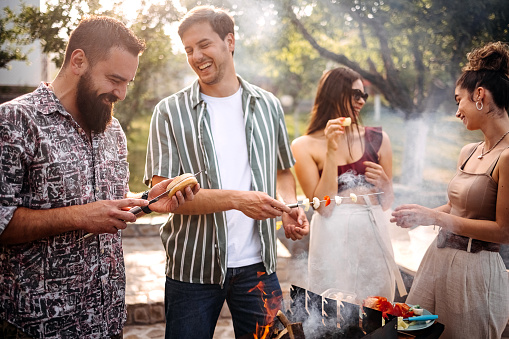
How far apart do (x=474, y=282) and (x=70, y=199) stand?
7.80ft

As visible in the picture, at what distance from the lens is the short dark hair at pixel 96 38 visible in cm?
217

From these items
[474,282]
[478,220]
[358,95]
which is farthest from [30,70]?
[474,282]

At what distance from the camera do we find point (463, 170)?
2.75m

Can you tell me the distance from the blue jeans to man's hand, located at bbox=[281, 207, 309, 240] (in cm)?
30

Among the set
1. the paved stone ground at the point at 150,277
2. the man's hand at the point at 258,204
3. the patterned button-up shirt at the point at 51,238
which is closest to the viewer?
the patterned button-up shirt at the point at 51,238

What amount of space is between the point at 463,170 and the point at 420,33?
2747 mm

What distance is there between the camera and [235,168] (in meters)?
2.66

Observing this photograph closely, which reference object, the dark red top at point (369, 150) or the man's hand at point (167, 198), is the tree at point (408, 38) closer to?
the dark red top at point (369, 150)

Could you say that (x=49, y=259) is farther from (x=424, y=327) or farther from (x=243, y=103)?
(x=424, y=327)

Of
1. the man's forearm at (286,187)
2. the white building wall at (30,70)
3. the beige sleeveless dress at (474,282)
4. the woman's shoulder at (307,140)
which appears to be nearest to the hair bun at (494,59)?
the beige sleeveless dress at (474,282)

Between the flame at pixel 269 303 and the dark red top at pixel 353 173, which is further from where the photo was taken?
the dark red top at pixel 353 173

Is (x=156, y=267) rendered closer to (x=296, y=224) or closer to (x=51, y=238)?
(x=296, y=224)

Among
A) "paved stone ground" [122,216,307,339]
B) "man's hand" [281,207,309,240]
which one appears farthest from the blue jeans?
"paved stone ground" [122,216,307,339]

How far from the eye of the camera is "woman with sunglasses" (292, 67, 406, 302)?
10.8 feet
